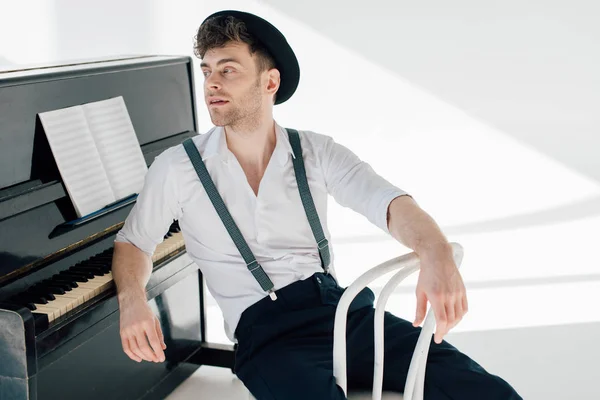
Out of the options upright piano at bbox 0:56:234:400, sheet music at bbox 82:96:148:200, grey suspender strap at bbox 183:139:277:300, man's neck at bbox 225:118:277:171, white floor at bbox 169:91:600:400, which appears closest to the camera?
upright piano at bbox 0:56:234:400

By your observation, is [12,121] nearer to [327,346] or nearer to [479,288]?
[327,346]

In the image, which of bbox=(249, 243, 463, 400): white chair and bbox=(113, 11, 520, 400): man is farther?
bbox=(113, 11, 520, 400): man

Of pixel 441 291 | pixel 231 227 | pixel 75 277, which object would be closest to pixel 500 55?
pixel 231 227

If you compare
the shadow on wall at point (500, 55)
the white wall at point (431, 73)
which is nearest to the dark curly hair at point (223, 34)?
the white wall at point (431, 73)

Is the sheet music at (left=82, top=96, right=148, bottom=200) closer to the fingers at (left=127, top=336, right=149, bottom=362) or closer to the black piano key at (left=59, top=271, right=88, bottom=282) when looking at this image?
the black piano key at (left=59, top=271, right=88, bottom=282)

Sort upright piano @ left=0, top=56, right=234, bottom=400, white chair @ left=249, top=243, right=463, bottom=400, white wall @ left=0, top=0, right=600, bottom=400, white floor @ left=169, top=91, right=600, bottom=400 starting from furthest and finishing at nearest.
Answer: white wall @ left=0, top=0, right=600, bottom=400, white floor @ left=169, top=91, right=600, bottom=400, upright piano @ left=0, top=56, right=234, bottom=400, white chair @ left=249, top=243, right=463, bottom=400

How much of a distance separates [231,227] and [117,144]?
0.73m

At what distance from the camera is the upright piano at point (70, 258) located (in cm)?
197

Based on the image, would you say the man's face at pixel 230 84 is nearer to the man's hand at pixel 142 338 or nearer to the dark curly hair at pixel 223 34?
the dark curly hair at pixel 223 34

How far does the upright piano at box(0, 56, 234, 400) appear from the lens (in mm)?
1975

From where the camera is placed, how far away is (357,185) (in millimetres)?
2127

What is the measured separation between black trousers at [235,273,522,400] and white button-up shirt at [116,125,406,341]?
6cm

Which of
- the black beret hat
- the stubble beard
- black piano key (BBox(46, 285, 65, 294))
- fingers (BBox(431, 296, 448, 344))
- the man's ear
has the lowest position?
black piano key (BBox(46, 285, 65, 294))

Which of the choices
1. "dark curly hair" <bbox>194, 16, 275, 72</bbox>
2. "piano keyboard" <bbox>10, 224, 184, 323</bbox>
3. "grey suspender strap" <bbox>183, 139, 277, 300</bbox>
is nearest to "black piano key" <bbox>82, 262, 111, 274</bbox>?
"piano keyboard" <bbox>10, 224, 184, 323</bbox>
